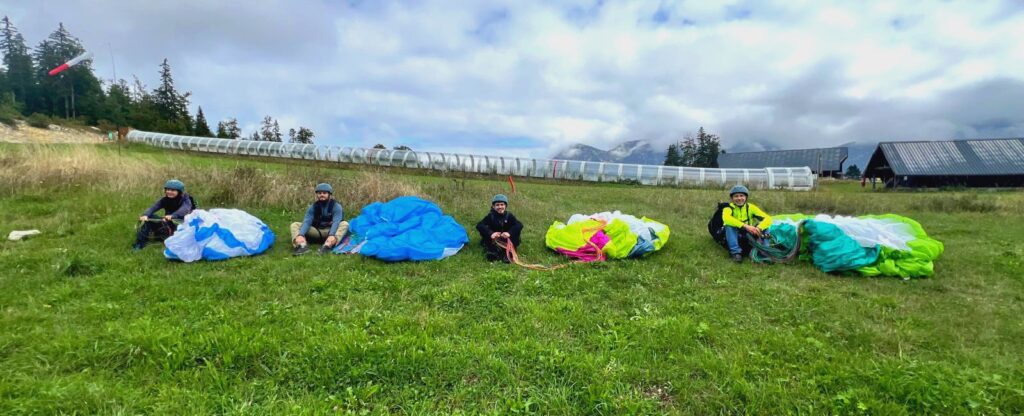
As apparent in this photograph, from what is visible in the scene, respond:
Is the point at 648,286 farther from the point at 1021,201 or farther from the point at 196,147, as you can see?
the point at 196,147

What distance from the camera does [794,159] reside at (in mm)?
53875

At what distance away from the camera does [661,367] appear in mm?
3094

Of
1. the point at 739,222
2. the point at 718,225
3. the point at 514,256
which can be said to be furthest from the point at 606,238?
the point at 718,225

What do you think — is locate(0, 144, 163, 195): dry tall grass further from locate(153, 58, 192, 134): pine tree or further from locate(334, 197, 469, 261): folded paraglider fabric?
locate(153, 58, 192, 134): pine tree

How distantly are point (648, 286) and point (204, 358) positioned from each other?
14.2 feet

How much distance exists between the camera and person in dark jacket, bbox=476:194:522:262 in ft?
21.7

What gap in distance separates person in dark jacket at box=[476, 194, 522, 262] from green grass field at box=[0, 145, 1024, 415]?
1.16 ft

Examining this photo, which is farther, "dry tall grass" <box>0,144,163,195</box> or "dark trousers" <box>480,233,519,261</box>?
"dry tall grass" <box>0,144,163,195</box>

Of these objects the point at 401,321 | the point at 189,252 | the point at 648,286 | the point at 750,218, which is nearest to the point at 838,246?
the point at 750,218

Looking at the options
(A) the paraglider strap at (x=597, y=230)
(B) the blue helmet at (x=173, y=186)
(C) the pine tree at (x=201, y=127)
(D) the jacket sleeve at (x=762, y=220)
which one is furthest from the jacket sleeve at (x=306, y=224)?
(C) the pine tree at (x=201, y=127)

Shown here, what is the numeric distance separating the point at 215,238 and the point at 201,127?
58.7m

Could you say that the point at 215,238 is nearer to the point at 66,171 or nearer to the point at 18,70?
the point at 66,171

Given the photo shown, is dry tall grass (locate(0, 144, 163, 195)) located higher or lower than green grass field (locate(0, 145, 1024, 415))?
higher

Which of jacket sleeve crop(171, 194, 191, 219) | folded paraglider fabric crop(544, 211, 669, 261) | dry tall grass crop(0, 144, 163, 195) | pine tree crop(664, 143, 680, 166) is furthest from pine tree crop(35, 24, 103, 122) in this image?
pine tree crop(664, 143, 680, 166)
